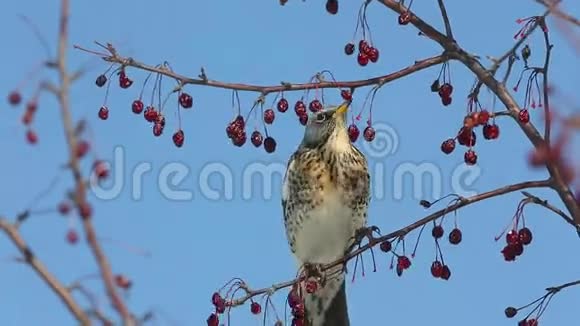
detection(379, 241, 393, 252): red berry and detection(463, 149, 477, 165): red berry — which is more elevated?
detection(463, 149, 477, 165): red berry

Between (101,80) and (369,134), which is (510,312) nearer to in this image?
(369,134)

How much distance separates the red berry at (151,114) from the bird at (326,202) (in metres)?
1.99

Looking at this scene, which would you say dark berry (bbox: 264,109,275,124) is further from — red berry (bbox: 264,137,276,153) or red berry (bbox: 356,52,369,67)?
red berry (bbox: 356,52,369,67)

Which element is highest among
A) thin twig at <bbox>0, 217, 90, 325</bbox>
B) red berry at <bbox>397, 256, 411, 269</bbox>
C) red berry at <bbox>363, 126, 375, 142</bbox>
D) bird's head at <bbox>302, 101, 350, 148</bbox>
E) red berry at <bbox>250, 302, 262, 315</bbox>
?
bird's head at <bbox>302, 101, 350, 148</bbox>

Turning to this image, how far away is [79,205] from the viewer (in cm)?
134

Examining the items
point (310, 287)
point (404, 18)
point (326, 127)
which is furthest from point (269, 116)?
point (326, 127)

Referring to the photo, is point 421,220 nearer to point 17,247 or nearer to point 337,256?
point 17,247

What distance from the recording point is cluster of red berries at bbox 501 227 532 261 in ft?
12.6

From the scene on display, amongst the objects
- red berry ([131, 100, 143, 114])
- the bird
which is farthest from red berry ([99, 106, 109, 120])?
the bird

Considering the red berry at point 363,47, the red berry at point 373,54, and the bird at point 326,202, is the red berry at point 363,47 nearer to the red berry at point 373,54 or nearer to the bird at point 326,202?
the red berry at point 373,54

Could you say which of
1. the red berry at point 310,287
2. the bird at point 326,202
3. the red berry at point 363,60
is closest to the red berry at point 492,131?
the red berry at point 363,60

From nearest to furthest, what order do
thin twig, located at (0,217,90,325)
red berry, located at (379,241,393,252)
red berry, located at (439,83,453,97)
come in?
thin twig, located at (0,217,90,325) → red berry, located at (379,241,393,252) → red berry, located at (439,83,453,97)

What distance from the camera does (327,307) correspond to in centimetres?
660

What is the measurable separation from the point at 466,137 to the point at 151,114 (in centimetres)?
133
